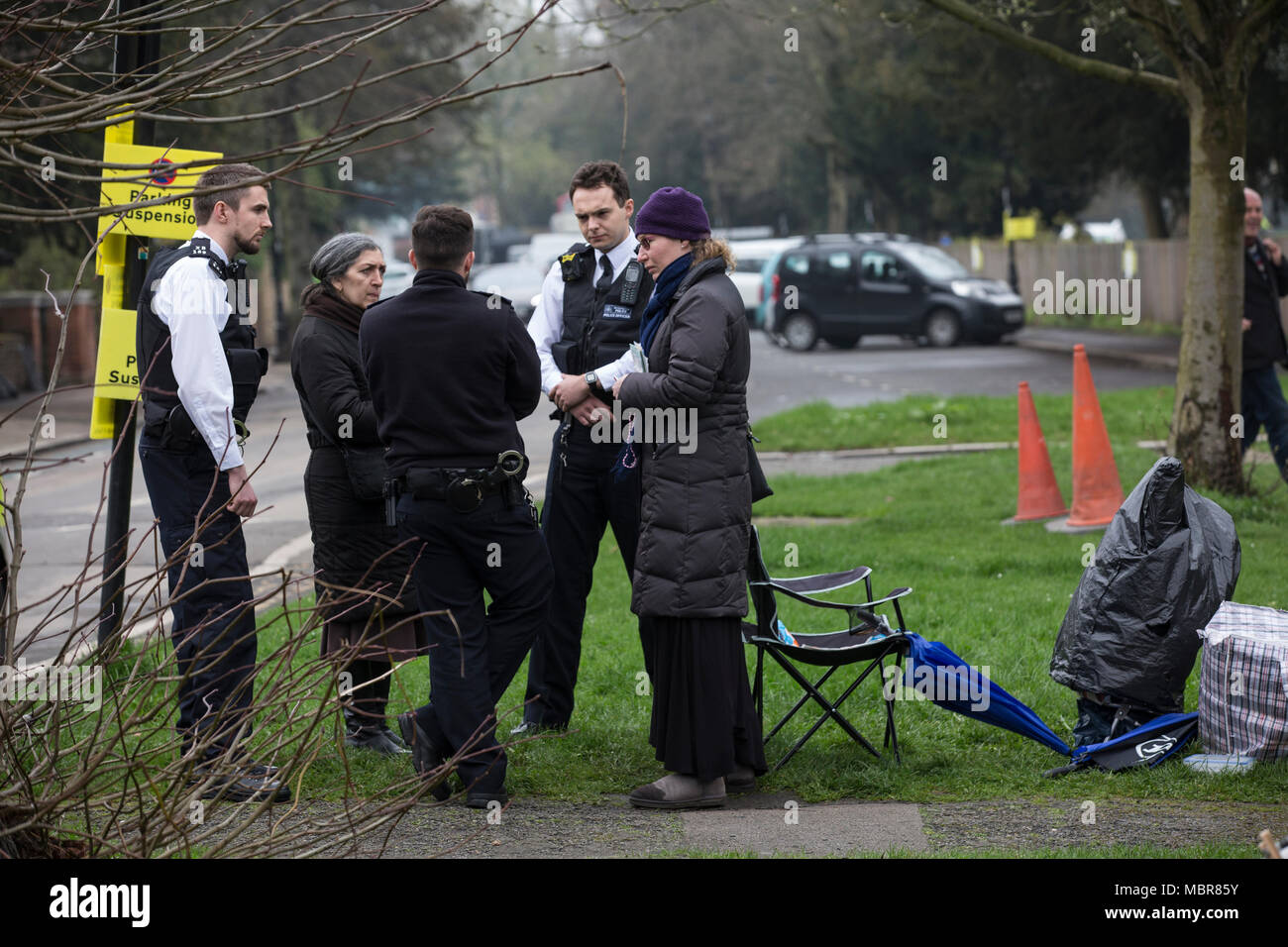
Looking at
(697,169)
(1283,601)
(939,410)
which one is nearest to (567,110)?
(697,169)

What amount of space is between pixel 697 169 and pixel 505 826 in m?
65.2

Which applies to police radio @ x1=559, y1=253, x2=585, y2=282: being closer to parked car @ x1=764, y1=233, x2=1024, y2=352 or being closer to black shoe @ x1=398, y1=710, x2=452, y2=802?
black shoe @ x1=398, y1=710, x2=452, y2=802

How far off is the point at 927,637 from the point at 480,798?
304 cm

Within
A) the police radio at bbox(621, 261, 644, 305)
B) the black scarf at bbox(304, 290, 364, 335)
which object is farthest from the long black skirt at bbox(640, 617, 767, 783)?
the black scarf at bbox(304, 290, 364, 335)

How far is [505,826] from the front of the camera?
5.16 meters

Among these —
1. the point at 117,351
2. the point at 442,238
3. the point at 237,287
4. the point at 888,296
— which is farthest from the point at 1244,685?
the point at 888,296

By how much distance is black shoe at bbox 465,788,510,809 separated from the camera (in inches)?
210

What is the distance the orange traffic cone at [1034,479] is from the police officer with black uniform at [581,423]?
522 cm

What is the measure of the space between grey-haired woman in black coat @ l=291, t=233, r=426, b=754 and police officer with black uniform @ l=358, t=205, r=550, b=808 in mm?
535

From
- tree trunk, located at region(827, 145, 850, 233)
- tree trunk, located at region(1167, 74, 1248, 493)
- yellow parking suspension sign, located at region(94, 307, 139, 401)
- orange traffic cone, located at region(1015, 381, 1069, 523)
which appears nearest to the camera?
yellow parking suspension sign, located at region(94, 307, 139, 401)

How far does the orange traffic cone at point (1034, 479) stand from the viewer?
10898 millimetres

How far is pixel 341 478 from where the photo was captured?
6129 mm

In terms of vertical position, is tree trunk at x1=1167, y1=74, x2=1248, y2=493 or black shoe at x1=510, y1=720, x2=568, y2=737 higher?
tree trunk at x1=1167, y1=74, x2=1248, y2=493

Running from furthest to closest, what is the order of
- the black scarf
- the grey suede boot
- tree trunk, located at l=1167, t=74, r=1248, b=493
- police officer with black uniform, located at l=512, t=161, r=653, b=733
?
1. tree trunk, located at l=1167, t=74, r=1248, b=493
2. police officer with black uniform, located at l=512, t=161, r=653, b=733
3. the black scarf
4. the grey suede boot
